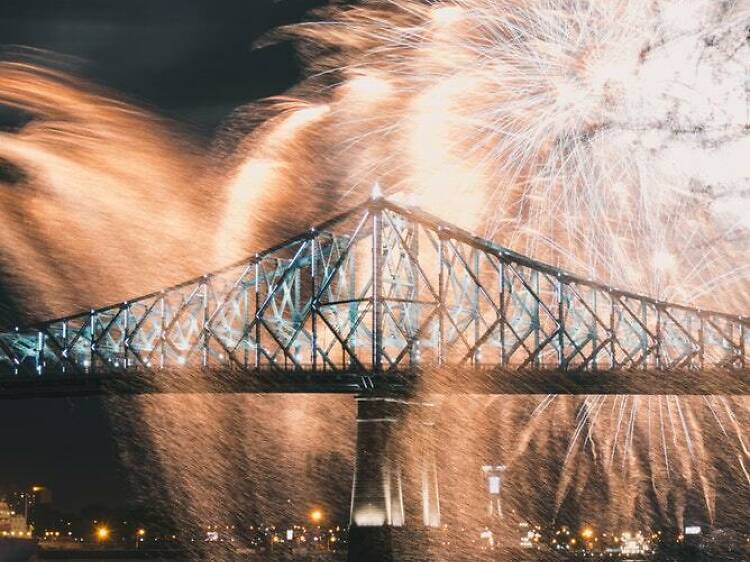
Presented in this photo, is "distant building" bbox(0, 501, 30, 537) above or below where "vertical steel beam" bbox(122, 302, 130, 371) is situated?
below

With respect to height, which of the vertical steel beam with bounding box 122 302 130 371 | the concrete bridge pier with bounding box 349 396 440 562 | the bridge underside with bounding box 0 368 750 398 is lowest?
the concrete bridge pier with bounding box 349 396 440 562

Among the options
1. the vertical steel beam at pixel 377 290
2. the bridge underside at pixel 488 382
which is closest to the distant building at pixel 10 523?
the bridge underside at pixel 488 382

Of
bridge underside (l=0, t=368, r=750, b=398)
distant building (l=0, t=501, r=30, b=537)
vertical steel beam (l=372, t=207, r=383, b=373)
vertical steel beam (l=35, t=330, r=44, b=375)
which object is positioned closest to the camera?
bridge underside (l=0, t=368, r=750, b=398)

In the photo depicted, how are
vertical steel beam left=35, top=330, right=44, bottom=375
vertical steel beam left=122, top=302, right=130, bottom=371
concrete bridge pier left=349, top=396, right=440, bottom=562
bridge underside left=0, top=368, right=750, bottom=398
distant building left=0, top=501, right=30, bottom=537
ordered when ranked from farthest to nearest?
1. distant building left=0, top=501, right=30, bottom=537
2. vertical steel beam left=35, top=330, right=44, bottom=375
3. vertical steel beam left=122, top=302, right=130, bottom=371
4. bridge underside left=0, top=368, right=750, bottom=398
5. concrete bridge pier left=349, top=396, right=440, bottom=562

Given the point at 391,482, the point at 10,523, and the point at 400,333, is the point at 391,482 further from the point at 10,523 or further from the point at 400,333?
the point at 10,523

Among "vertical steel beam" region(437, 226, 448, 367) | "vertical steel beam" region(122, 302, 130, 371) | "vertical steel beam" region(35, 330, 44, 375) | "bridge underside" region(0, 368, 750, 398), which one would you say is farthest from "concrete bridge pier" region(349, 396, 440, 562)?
"vertical steel beam" region(35, 330, 44, 375)

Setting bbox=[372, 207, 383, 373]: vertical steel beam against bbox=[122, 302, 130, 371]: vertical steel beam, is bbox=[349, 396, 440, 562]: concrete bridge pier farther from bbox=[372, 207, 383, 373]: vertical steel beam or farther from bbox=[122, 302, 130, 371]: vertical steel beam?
bbox=[122, 302, 130, 371]: vertical steel beam

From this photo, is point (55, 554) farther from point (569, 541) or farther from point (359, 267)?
point (359, 267)

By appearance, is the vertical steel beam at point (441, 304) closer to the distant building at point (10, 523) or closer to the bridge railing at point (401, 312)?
the bridge railing at point (401, 312)
